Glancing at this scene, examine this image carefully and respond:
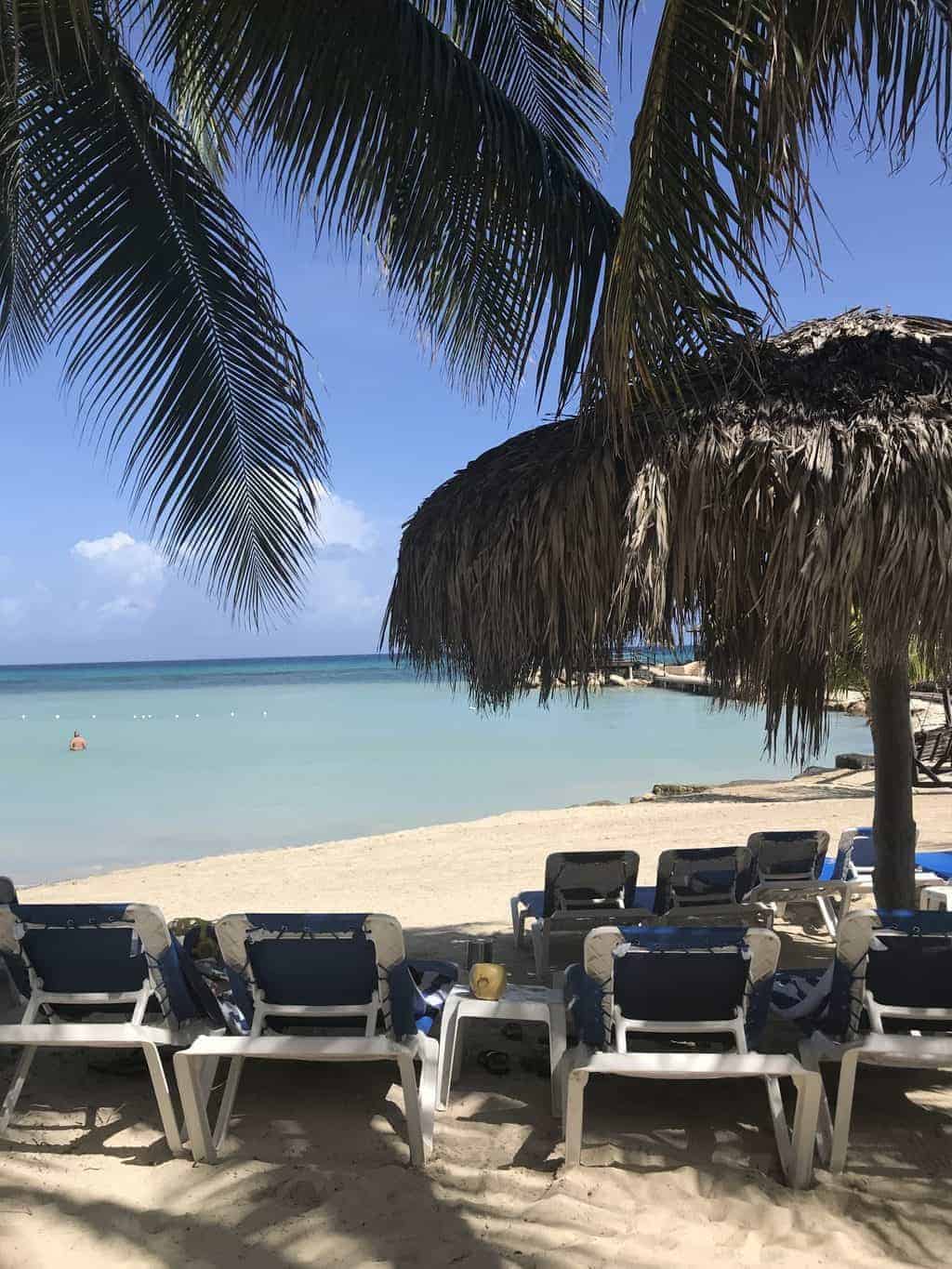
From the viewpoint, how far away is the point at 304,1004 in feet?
10.2

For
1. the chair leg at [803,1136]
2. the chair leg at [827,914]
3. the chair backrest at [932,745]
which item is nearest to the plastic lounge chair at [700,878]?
the chair leg at [827,914]

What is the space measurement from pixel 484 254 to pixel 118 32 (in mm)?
1729

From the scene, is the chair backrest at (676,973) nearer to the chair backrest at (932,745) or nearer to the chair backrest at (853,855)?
the chair backrest at (853,855)

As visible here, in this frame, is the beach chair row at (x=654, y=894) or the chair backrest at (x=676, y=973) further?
the beach chair row at (x=654, y=894)

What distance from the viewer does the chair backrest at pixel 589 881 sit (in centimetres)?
507

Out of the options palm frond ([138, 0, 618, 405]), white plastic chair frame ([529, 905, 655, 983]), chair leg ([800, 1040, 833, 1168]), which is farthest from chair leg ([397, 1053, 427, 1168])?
palm frond ([138, 0, 618, 405])

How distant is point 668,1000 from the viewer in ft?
9.90

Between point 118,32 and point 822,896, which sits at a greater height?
point 118,32

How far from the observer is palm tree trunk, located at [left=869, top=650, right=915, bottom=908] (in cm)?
431

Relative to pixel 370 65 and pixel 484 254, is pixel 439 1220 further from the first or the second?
pixel 370 65

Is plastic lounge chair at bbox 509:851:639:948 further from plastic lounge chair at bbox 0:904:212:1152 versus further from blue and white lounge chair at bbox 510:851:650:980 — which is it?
plastic lounge chair at bbox 0:904:212:1152

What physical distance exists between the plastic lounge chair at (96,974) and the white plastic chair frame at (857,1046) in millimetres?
1956

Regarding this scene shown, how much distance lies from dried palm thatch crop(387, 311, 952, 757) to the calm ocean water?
3.41ft

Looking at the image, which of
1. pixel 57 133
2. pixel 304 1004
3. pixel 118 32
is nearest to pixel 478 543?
pixel 304 1004
